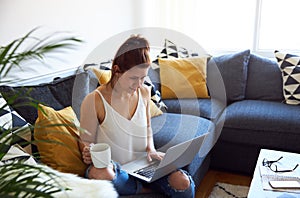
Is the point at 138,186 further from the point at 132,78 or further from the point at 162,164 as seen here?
the point at 132,78

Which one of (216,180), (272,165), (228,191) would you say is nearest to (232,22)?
(216,180)

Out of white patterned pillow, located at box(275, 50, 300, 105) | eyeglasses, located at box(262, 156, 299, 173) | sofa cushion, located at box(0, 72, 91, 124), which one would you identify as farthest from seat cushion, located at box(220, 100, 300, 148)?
sofa cushion, located at box(0, 72, 91, 124)

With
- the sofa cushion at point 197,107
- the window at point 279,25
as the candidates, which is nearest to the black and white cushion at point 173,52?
the sofa cushion at point 197,107

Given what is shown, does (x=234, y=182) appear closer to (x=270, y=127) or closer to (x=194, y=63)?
(x=270, y=127)

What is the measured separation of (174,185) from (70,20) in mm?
1494

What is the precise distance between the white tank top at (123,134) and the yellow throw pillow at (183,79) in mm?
1103

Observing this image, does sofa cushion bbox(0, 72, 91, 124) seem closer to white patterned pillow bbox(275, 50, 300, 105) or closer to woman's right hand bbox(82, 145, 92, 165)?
woman's right hand bbox(82, 145, 92, 165)

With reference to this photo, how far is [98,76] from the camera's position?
2.18 meters

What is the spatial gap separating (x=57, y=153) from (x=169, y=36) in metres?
2.15

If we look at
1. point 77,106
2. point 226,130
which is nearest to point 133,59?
point 77,106

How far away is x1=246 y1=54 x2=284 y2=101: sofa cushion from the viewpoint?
279cm

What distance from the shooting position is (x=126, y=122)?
1.67m

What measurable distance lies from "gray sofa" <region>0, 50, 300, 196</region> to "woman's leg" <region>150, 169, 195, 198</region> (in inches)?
9.7

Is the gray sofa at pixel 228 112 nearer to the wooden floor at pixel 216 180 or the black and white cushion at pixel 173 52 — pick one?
the wooden floor at pixel 216 180
